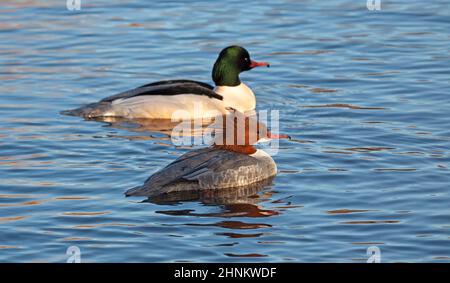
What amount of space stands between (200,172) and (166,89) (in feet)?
12.3

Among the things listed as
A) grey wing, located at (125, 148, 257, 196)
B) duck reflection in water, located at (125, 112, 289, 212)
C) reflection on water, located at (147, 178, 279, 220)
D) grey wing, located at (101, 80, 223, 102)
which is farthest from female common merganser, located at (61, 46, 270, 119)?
reflection on water, located at (147, 178, 279, 220)

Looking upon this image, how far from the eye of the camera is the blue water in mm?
9648

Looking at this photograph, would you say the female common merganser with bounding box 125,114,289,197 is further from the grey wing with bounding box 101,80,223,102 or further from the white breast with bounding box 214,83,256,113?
the white breast with bounding box 214,83,256,113

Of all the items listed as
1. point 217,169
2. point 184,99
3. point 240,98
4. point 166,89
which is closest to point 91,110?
point 166,89

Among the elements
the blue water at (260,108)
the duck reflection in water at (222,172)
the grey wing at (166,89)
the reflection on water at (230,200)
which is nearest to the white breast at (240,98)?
the blue water at (260,108)

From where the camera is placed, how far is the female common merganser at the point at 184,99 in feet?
47.9

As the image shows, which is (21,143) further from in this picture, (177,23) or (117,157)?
(177,23)

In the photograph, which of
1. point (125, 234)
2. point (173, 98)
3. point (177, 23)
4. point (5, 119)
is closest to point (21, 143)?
point (5, 119)

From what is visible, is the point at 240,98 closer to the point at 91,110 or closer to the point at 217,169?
the point at 91,110

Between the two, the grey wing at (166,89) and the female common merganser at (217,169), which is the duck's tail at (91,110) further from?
the female common merganser at (217,169)

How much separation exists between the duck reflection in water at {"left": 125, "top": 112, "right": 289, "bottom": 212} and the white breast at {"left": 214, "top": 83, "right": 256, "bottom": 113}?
286cm

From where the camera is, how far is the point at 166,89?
14.7 m

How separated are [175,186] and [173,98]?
3936mm

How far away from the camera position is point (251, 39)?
58.3 feet
